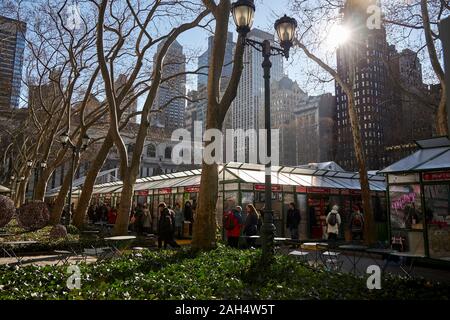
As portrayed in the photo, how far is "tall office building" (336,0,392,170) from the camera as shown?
16938 mm

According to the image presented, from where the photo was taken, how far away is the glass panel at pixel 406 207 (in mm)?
11938

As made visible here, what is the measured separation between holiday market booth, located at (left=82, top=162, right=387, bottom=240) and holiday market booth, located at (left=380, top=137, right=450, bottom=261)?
6.44 meters

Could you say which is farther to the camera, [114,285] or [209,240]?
[209,240]

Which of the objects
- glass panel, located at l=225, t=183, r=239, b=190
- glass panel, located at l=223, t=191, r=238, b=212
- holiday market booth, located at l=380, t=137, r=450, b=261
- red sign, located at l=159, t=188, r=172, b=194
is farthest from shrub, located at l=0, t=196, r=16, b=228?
holiday market booth, located at l=380, t=137, r=450, b=261

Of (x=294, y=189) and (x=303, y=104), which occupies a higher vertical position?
(x=303, y=104)

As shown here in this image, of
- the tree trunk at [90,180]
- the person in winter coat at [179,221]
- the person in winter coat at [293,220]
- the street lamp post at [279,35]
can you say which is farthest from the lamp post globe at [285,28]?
the tree trunk at [90,180]

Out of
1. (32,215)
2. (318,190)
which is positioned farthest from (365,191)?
(32,215)

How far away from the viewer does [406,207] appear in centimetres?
1231

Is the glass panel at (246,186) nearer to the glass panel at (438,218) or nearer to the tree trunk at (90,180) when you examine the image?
the tree trunk at (90,180)
